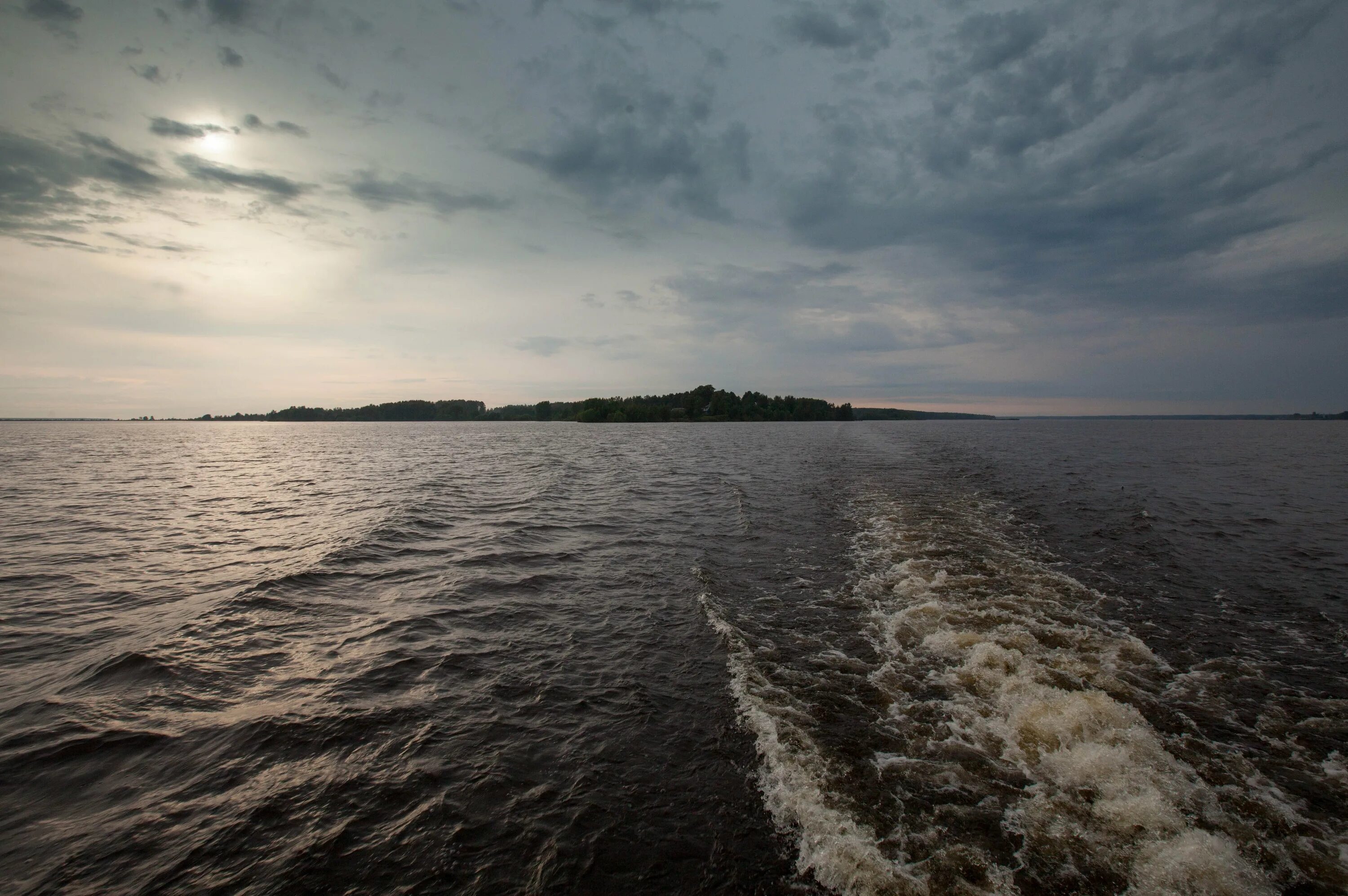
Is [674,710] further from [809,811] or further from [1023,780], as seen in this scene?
[1023,780]

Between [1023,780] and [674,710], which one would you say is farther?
[674,710]

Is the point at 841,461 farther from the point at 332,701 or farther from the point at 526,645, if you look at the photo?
the point at 332,701

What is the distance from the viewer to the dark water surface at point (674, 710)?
5055mm

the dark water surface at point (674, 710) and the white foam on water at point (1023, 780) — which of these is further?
the dark water surface at point (674, 710)

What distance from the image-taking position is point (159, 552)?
16.0 metres

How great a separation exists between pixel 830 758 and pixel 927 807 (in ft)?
3.82

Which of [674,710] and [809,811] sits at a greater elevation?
[809,811]

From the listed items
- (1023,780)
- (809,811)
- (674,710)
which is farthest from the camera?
(674,710)

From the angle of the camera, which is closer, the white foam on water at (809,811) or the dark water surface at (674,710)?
the white foam on water at (809,811)

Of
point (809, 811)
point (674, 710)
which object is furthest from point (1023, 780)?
point (674, 710)

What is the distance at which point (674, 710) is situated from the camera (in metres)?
7.73

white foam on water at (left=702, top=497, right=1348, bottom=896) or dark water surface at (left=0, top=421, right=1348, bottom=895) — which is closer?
white foam on water at (left=702, top=497, right=1348, bottom=896)

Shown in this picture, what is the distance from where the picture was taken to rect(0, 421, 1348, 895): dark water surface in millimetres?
5055

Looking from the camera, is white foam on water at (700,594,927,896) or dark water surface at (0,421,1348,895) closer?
white foam on water at (700,594,927,896)
